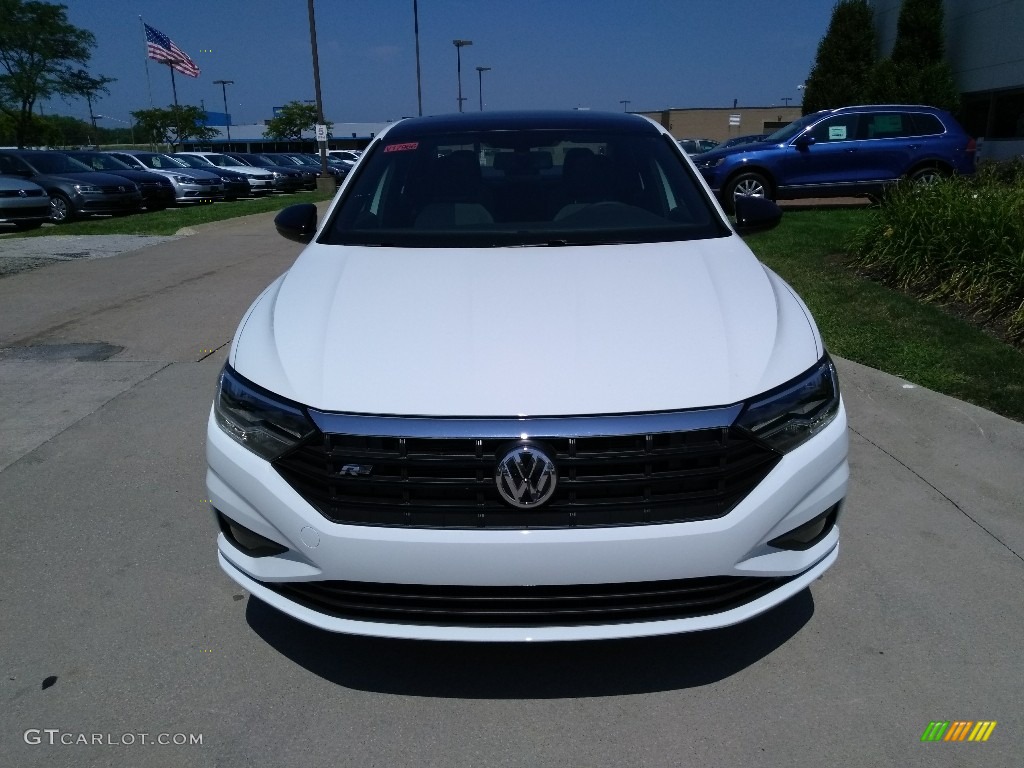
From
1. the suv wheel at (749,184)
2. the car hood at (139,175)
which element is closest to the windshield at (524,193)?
the suv wheel at (749,184)

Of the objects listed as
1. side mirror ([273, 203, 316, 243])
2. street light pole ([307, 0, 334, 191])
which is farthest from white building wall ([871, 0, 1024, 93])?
side mirror ([273, 203, 316, 243])

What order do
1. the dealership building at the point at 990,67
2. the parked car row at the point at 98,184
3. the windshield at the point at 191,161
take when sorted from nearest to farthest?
the parked car row at the point at 98,184 < the dealership building at the point at 990,67 < the windshield at the point at 191,161

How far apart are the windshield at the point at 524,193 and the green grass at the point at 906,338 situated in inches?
105

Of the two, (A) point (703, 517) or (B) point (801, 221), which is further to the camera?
(B) point (801, 221)

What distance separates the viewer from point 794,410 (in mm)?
2359

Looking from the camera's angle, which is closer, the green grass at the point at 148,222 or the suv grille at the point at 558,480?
the suv grille at the point at 558,480

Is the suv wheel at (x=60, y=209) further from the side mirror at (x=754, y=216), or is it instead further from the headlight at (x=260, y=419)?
the headlight at (x=260, y=419)

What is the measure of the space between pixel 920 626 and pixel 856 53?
25907 mm

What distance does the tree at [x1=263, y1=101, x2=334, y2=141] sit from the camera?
242 feet

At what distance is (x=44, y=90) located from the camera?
4597 centimetres

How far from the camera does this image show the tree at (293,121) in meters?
73.8

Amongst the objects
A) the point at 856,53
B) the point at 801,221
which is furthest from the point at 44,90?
the point at 801,221

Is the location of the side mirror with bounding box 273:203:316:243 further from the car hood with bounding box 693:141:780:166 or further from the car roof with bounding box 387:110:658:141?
the car hood with bounding box 693:141:780:166

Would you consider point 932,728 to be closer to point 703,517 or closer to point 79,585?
point 703,517
